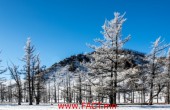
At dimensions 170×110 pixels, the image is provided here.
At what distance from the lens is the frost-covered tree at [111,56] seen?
30.7 m

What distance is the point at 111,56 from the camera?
3055 centimetres

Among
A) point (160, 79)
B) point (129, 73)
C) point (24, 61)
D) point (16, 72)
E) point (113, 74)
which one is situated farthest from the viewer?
point (16, 72)

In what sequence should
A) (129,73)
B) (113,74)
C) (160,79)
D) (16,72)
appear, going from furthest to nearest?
(16,72) → (160,79) → (113,74) → (129,73)

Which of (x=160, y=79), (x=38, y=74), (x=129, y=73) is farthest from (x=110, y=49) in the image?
(x=38, y=74)

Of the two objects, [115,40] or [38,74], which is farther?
[38,74]

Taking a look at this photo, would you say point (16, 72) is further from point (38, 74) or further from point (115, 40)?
point (115, 40)

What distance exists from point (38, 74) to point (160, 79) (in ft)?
76.7

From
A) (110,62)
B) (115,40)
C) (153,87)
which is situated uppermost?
(115,40)

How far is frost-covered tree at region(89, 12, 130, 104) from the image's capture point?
30672 mm

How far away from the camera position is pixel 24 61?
46094 millimetres

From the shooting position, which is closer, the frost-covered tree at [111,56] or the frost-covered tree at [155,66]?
the frost-covered tree at [111,56]

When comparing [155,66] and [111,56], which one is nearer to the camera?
[111,56]

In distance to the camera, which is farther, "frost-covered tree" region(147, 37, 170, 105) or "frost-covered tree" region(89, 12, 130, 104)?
"frost-covered tree" region(147, 37, 170, 105)

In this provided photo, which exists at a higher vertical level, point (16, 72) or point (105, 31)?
point (105, 31)
